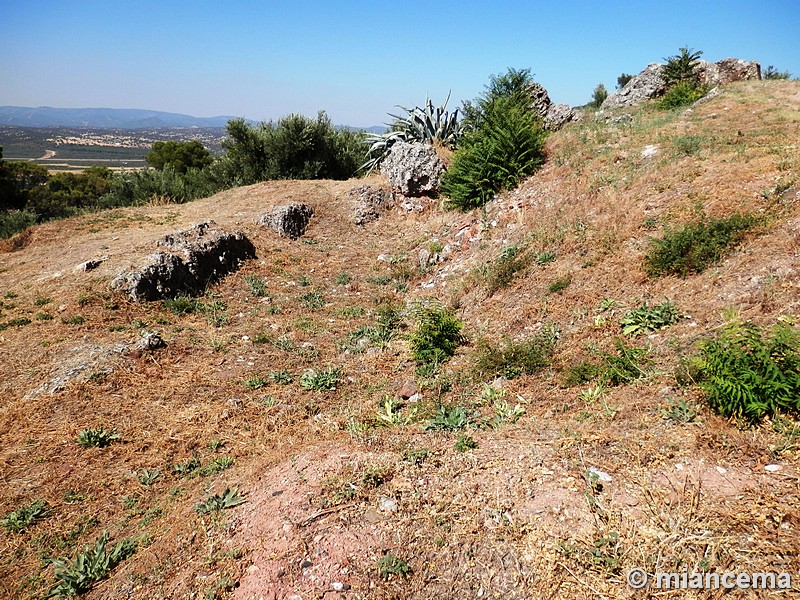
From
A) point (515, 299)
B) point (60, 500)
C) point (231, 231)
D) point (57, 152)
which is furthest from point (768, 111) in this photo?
point (57, 152)

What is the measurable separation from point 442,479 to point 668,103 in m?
15.9

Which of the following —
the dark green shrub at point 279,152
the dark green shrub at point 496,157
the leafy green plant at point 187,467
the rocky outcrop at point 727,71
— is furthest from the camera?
the dark green shrub at point 279,152

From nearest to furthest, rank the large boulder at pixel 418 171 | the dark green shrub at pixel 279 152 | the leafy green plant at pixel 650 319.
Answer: the leafy green plant at pixel 650 319 → the large boulder at pixel 418 171 → the dark green shrub at pixel 279 152

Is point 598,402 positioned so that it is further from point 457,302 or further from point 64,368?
point 64,368

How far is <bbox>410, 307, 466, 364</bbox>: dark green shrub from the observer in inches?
246

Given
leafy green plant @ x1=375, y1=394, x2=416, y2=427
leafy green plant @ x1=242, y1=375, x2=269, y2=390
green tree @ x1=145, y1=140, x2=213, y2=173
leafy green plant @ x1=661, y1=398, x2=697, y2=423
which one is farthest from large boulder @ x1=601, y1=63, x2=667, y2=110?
green tree @ x1=145, y1=140, x2=213, y2=173

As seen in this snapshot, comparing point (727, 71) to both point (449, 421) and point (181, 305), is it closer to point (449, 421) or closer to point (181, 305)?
point (449, 421)

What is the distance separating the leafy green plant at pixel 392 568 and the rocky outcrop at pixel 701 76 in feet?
60.8

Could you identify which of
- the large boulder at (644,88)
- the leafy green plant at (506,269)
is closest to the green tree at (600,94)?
the large boulder at (644,88)

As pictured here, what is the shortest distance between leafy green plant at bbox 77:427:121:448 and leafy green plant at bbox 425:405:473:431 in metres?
3.72

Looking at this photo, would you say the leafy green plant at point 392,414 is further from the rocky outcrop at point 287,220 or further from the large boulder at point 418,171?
the large boulder at point 418,171

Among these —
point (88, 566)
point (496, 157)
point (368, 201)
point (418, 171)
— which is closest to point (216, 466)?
point (88, 566)

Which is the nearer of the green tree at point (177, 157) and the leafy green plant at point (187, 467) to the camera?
the leafy green plant at point (187, 467)

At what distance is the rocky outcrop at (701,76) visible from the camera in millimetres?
15586
